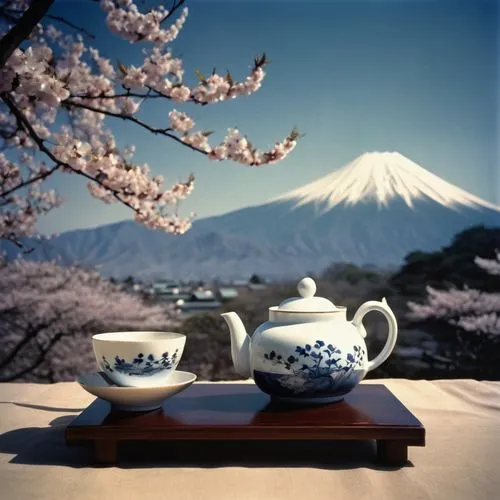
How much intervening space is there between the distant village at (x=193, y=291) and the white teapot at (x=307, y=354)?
182 centimetres

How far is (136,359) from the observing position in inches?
49.4

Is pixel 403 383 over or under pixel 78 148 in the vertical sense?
under

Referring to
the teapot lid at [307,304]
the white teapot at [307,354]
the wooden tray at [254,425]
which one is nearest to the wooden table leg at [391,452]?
the wooden tray at [254,425]

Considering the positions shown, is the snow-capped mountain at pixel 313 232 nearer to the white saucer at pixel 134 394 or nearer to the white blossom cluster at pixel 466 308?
the white blossom cluster at pixel 466 308

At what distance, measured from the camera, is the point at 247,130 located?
3.08m

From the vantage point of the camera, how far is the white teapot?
126cm

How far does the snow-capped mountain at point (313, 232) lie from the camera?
3.18 meters

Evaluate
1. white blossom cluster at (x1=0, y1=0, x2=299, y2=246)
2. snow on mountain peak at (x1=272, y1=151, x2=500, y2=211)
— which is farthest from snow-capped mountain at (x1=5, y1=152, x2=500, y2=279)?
white blossom cluster at (x1=0, y1=0, x2=299, y2=246)

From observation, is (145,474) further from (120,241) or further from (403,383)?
(120,241)

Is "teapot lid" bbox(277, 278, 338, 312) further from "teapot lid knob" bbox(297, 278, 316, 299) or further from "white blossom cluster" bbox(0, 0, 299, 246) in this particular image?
"white blossom cluster" bbox(0, 0, 299, 246)

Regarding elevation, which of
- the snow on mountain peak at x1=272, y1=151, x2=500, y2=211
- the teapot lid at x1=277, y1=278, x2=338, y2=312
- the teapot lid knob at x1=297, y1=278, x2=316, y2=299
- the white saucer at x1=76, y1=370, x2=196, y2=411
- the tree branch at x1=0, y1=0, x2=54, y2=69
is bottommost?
the white saucer at x1=76, y1=370, x2=196, y2=411

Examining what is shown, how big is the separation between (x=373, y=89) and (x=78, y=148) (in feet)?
4.75

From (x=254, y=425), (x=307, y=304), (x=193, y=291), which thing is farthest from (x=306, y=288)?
(x=193, y=291)

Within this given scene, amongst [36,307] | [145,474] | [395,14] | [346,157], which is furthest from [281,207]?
[145,474]
